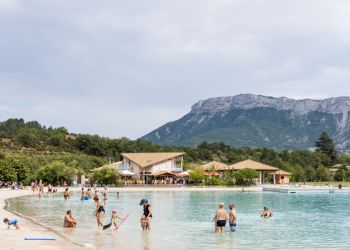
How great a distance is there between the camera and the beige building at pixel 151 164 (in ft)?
269

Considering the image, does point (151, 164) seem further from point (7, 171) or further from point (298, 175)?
point (298, 175)

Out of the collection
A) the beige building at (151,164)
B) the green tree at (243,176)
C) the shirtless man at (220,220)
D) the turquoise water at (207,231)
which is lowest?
the turquoise water at (207,231)

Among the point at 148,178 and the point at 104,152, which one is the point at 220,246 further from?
the point at 104,152

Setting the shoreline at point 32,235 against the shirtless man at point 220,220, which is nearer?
the shoreline at point 32,235

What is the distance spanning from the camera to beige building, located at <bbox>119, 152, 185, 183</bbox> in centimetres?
8206

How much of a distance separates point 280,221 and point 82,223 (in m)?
11.0

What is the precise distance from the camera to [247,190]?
213 ft

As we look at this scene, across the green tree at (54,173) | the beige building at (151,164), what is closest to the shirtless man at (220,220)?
the green tree at (54,173)

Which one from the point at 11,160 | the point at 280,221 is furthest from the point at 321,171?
the point at 280,221

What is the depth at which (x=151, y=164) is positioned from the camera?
268 feet

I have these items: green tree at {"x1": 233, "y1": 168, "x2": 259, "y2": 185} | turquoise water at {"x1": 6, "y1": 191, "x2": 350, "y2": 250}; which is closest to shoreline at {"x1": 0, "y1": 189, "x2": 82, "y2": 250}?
turquoise water at {"x1": 6, "y1": 191, "x2": 350, "y2": 250}

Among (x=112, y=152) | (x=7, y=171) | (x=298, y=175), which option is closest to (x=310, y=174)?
(x=298, y=175)

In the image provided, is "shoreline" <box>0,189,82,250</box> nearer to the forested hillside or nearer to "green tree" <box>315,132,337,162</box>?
the forested hillside

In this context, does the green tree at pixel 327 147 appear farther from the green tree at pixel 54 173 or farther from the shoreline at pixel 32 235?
the shoreline at pixel 32 235
